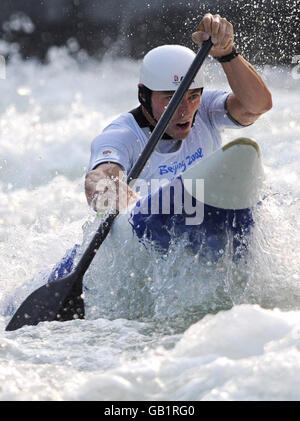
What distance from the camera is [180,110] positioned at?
348 centimetres

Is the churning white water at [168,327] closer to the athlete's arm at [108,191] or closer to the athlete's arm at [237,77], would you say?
the athlete's arm at [108,191]

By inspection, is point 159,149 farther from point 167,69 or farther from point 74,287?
point 74,287

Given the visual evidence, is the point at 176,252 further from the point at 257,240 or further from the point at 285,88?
the point at 285,88

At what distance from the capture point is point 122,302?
121 inches

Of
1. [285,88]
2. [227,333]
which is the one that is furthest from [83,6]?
[227,333]

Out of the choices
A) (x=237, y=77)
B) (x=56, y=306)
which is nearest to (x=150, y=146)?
(x=237, y=77)

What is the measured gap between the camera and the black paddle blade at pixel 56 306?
122 inches

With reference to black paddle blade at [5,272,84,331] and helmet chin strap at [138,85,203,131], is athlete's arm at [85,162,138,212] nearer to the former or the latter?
black paddle blade at [5,272,84,331]

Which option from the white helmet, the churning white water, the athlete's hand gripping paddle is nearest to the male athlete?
the white helmet

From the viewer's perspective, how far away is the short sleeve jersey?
134 inches

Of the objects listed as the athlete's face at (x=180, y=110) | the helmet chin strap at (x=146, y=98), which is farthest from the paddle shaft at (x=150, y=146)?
the helmet chin strap at (x=146, y=98)

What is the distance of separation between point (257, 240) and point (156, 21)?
8027mm

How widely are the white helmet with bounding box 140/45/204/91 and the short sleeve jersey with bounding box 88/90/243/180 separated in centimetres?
22

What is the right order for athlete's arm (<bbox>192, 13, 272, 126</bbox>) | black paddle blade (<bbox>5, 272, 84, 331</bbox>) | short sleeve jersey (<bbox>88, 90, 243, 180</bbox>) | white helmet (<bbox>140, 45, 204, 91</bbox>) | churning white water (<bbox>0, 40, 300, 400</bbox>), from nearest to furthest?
churning white water (<bbox>0, 40, 300, 400</bbox>) → black paddle blade (<bbox>5, 272, 84, 331</bbox>) → athlete's arm (<bbox>192, 13, 272, 126</bbox>) → short sleeve jersey (<bbox>88, 90, 243, 180</bbox>) → white helmet (<bbox>140, 45, 204, 91</bbox>)
